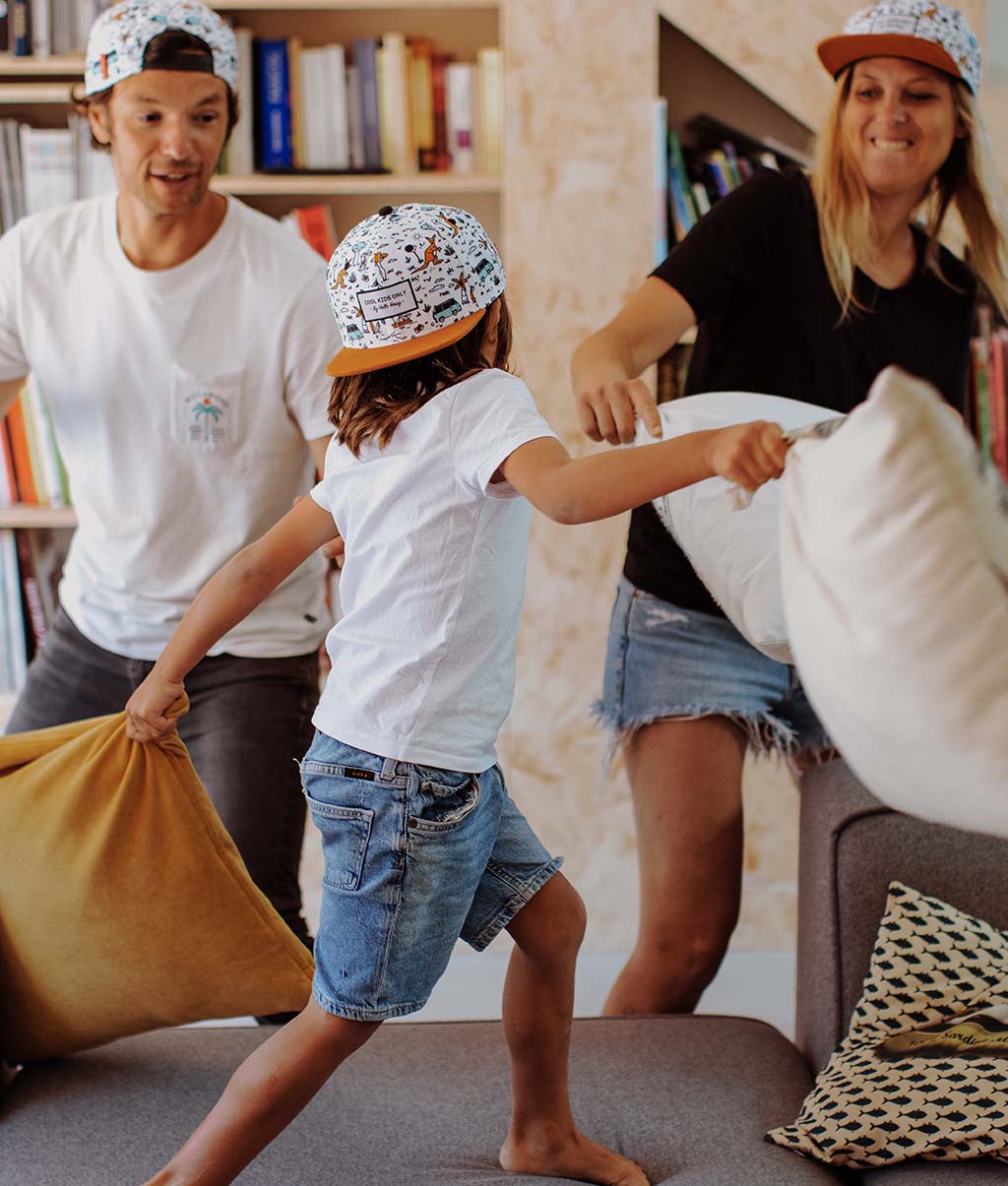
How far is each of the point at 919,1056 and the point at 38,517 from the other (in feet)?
6.18

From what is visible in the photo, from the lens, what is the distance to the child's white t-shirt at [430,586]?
1.18 metres

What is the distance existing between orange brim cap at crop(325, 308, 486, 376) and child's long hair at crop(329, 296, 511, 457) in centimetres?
2

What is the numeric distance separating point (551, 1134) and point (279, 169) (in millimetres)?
1865

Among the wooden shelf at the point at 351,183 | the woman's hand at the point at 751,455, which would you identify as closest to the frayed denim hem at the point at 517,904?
the woman's hand at the point at 751,455

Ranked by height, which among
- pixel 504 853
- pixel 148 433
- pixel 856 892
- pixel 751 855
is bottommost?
pixel 751 855

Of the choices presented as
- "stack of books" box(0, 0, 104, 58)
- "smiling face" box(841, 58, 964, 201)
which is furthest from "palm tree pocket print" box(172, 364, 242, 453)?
"stack of books" box(0, 0, 104, 58)

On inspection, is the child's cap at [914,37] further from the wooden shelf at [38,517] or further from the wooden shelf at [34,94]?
the wooden shelf at [38,517]

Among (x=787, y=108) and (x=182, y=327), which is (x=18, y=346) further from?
(x=787, y=108)

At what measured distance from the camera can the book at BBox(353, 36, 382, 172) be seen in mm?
2510

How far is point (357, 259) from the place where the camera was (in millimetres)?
1163

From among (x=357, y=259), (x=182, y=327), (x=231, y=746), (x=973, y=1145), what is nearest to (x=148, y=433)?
(x=182, y=327)

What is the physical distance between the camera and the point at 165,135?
1.63 meters

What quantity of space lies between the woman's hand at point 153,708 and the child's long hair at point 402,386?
351mm

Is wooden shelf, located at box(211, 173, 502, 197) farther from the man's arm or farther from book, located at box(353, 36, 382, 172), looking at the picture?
the man's arm
